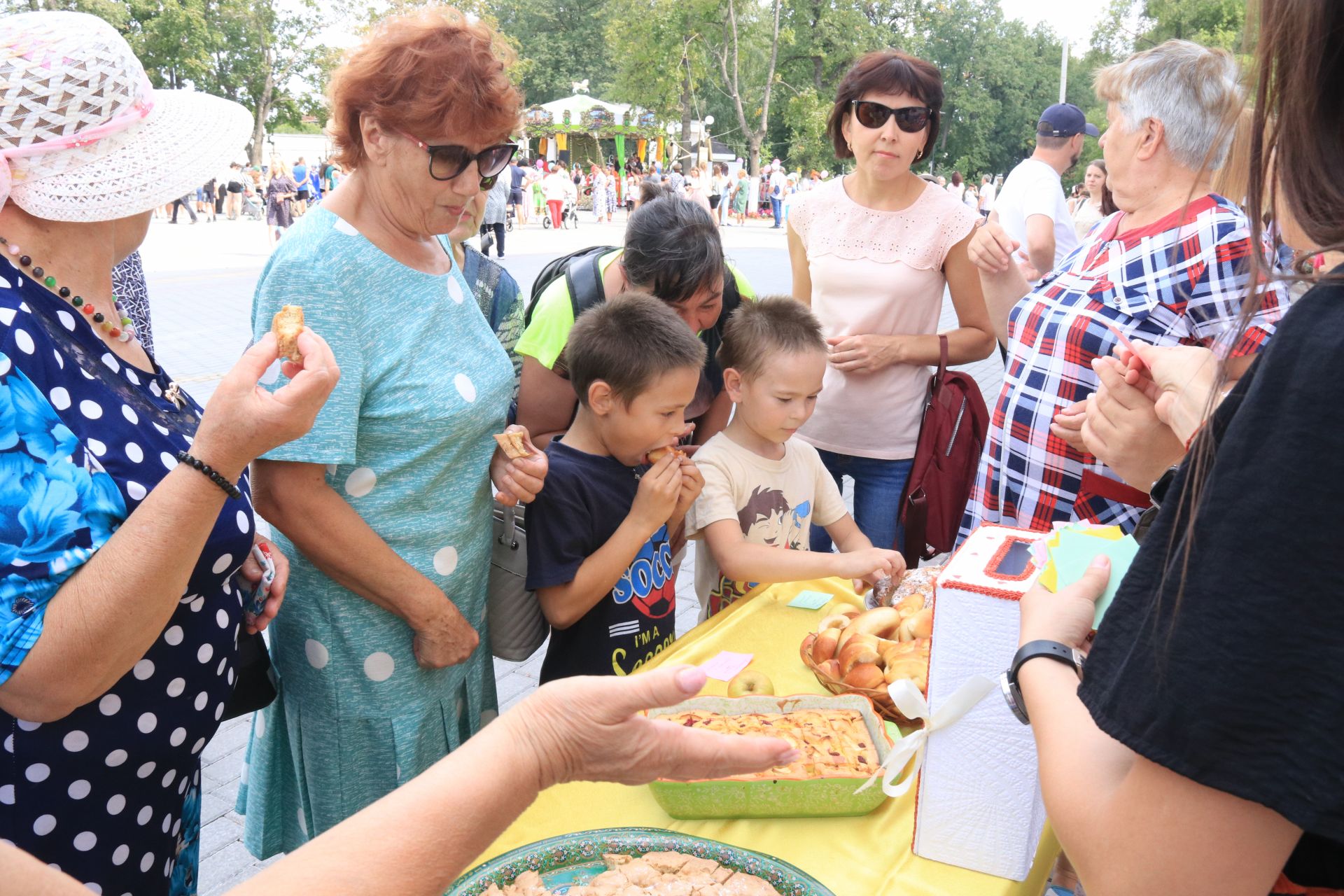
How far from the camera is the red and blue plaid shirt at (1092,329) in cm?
212

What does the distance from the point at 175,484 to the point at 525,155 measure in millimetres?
30245

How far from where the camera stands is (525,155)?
29.7 m

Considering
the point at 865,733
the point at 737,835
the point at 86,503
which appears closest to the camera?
the point at 86,503

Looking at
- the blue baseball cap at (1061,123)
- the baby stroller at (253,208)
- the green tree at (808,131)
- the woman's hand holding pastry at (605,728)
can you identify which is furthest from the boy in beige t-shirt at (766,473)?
the green tree at (808,131)

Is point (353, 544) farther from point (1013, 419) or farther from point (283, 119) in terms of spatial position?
point (283, 119)

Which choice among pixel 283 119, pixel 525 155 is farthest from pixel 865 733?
pixel 283 119

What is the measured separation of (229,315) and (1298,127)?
34.4ft

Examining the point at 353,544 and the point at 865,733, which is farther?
the point at 353,544

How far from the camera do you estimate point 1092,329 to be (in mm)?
2266

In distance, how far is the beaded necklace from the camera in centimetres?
136

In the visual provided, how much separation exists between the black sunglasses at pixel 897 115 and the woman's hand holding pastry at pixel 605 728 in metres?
2.51

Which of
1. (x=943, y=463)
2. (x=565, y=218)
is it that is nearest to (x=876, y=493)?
(x=943, y=463)

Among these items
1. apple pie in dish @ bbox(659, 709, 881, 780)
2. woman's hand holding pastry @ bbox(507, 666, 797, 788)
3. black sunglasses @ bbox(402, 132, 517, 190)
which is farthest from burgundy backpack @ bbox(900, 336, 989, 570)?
woman's hand holding pastry @ bbox(507, 666, 797, 788)

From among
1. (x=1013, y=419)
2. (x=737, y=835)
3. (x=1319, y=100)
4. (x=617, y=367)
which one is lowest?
(x=737, y=835)
